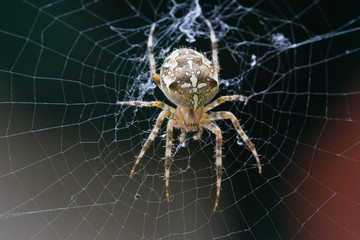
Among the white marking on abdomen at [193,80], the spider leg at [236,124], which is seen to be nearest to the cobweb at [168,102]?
the spider leg at [236,124]

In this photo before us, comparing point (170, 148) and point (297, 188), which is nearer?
point (170, 148)

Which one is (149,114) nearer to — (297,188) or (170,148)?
(170,148)

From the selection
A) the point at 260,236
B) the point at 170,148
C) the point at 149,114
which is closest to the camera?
the point at 170,148

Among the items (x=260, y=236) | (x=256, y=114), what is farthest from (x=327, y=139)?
(x=260, y=236)

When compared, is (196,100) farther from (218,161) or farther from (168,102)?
(168,102)

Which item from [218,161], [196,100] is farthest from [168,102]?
[218,161]

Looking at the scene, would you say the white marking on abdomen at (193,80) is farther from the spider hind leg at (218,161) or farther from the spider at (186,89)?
the spider hind leg at (218,161)
